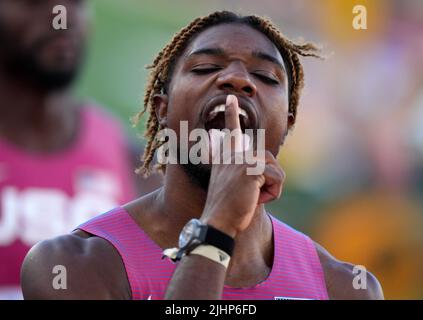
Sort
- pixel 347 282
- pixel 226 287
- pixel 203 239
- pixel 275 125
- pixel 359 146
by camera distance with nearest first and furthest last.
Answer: pixel 203 239
pixel 226 287
pixel 275 125
pixel 347 282
pixel 359 146

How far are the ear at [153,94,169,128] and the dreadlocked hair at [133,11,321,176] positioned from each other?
78 millimetres

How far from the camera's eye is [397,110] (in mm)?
9227

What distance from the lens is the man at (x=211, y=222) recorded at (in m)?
2.73

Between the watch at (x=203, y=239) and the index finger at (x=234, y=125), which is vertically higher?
the index finger at (x=234, y=125)

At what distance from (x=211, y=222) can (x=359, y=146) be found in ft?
21.4

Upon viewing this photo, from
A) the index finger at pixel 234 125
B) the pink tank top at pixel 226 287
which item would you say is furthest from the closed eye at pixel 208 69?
the pink tank top at pixel 226 287

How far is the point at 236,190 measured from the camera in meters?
2.75

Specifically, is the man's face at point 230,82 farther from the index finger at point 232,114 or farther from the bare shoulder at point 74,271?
the bare shoulder at point 74,271

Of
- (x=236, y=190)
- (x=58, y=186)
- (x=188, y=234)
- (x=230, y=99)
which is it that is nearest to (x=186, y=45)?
(x=230, y=99)

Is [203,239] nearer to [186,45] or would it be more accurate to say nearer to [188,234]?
[188,234]

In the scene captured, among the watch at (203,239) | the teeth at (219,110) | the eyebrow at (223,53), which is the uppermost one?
the eyebrow at (223,53)

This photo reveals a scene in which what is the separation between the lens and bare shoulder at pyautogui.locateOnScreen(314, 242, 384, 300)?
329cm

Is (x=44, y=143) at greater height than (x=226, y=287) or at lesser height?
greater
